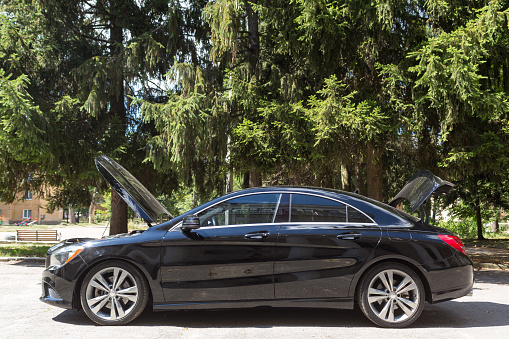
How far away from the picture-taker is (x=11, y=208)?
6675cm

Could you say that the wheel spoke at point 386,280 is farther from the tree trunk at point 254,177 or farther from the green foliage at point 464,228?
the green foliage at point 464,228

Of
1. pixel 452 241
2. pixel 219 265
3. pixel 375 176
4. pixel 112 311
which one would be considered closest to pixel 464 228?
pixel 375 176

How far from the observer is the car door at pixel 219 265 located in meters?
4.97

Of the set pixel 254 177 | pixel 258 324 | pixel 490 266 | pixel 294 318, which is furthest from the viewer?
pixel 254 177

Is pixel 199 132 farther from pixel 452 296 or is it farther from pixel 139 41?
pixel 452 296

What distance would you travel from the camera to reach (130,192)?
5660 mm

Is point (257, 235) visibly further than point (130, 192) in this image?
No

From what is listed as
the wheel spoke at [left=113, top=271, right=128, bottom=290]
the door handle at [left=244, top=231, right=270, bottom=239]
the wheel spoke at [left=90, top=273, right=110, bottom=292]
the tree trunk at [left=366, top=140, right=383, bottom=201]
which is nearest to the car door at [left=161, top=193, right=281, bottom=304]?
the door handle at [left=244, top=231, right=270, bottom=239]

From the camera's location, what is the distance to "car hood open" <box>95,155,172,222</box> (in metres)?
5.54

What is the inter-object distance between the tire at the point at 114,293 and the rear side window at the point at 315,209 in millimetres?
1903

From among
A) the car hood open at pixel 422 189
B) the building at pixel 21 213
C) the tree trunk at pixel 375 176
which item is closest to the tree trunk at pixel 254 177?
the tree trunk at pixel 375 176

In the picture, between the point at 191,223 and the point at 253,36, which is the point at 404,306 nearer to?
the point at 191,223

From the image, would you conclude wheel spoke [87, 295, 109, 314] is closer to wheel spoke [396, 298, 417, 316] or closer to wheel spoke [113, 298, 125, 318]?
wheel spoke [113, 298, 125, 318]

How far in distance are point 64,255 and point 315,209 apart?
2.95 m
